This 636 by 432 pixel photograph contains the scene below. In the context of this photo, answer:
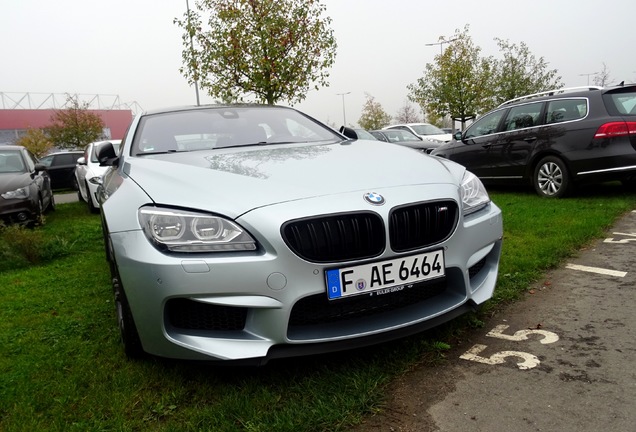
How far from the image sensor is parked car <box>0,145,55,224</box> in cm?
705

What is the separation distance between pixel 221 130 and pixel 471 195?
181cm

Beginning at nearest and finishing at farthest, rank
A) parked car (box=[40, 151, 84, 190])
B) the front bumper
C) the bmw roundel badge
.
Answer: the bmw roundel badge
the front bumper
parked car (box=[40, 151, 84, 190])

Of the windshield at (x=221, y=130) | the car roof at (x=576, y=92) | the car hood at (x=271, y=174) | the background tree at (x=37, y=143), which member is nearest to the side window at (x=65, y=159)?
the car roof at (x=576, y=92)

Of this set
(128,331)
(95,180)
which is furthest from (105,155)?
Result: (95,180)

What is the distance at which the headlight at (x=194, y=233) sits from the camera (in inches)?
81.1

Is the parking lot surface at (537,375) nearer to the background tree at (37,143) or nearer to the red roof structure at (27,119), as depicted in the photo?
the background tree at (37,143)

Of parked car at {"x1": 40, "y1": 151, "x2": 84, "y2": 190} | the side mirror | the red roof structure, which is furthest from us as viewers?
the red roof structure

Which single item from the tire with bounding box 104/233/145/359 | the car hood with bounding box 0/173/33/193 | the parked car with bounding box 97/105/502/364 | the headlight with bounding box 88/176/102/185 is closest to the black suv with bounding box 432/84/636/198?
the parked car with bounding box 97/105/502/364

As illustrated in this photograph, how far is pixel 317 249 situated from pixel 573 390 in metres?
1.24

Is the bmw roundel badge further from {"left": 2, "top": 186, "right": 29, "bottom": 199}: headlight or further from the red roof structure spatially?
the red roof structure

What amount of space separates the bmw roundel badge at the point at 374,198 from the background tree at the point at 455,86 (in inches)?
932

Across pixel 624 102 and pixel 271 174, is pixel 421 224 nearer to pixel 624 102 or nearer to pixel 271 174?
pixel 271 174

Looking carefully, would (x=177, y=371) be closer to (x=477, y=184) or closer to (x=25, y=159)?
(x=477, y=184)

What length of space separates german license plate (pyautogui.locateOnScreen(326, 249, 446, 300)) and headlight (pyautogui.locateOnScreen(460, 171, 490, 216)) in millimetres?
405
